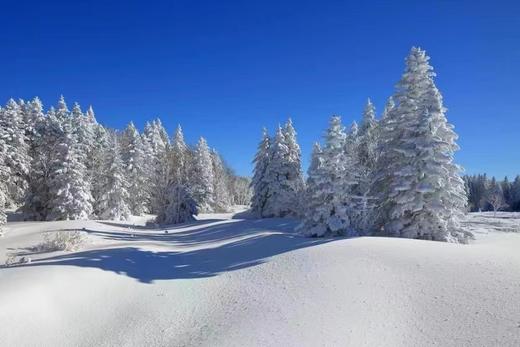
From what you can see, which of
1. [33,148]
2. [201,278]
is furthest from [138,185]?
[201,278]

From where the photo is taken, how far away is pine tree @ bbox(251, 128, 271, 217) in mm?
35906

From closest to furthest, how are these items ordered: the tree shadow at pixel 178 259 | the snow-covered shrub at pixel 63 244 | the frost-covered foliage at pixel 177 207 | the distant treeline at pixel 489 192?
the tree shadow at pixel 178 259 < the snow-covered shrub at pixel 63 244 < the frost-covered foliage at pixel 177 207 < the distant treeline at pixel 489 192

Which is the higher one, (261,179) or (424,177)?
(261,179)

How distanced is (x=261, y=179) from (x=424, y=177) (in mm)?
22290

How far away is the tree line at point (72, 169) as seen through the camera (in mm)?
30234

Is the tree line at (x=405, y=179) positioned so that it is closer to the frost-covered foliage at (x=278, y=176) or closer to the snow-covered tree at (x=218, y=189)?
the frost-covered foliage at (x=278, y=176)

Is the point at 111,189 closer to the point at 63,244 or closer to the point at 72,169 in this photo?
the point at 72,169

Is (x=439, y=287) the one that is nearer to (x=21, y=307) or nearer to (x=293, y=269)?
(x=293, y=269)

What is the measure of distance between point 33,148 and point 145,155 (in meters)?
15.1

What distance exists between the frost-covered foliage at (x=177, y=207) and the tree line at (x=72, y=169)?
0.13 m

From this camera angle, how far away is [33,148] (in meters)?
36.2

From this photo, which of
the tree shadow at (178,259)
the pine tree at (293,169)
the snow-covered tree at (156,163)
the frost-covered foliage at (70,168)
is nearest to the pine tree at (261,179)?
the pine tree at (293,169)

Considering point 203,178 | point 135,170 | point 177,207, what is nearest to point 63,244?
point 177,207

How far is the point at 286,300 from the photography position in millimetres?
7887
